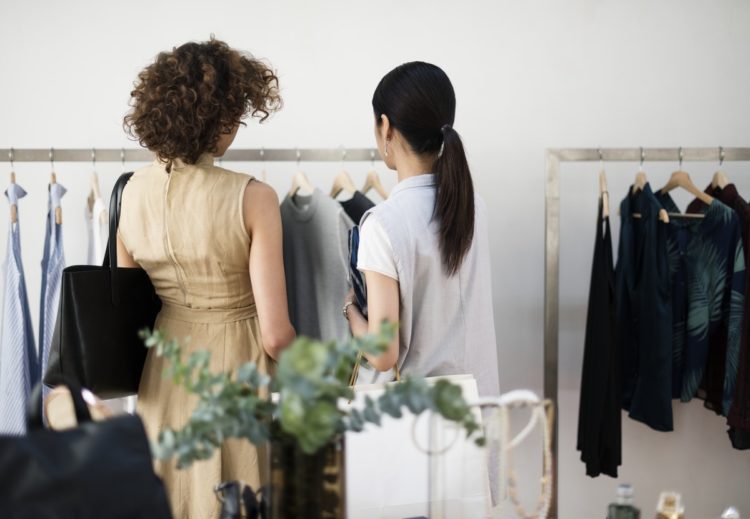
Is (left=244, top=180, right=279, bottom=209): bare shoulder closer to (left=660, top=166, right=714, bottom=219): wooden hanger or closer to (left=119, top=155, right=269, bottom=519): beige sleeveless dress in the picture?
(left=119, top=155, right=269, bottom=519): beige sleeveless dress

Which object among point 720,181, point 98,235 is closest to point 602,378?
point 720,181

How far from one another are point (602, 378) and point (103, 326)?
5.16 ft

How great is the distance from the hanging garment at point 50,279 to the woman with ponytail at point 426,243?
113 centimetres

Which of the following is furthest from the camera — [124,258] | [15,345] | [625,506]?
[15,345]

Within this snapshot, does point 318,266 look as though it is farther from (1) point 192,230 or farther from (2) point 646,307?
(2) point 646,307

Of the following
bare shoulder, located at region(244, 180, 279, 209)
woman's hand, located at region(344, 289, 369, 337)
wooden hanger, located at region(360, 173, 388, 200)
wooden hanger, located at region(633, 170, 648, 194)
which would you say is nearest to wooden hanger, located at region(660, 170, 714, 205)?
wooden hanger, located at region(633, 170, 648, 194)

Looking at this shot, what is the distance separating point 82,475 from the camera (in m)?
0.96

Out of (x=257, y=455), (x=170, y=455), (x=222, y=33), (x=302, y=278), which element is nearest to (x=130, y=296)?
(x=257, y=455)

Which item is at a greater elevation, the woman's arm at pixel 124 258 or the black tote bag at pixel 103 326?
the woman's arm at pixel 124 258

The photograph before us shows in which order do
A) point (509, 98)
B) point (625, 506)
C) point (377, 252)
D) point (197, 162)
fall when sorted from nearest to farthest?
point (625, 506) → point (377, 252) → point (197, 162) → point (509, 98)

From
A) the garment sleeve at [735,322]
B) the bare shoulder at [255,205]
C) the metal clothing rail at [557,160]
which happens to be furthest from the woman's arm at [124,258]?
the garment sleeve at [735,322]

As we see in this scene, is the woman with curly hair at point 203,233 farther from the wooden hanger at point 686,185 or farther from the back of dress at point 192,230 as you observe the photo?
the wooden hanger at point 686,185

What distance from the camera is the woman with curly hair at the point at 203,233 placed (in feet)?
5.83

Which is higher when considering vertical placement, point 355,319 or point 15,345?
point 355,319
